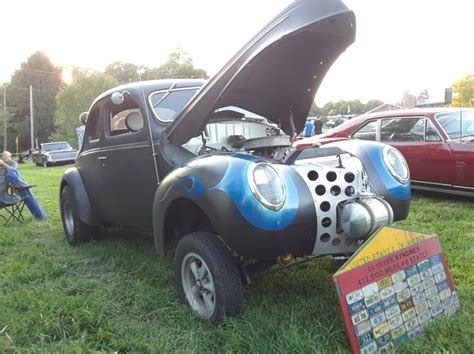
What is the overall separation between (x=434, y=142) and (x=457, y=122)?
1.64 ft

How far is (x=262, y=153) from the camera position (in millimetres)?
3533

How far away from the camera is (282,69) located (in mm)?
3555

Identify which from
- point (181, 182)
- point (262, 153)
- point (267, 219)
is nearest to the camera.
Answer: point (267, 219)

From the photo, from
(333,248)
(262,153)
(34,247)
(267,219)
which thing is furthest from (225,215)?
(34,247)

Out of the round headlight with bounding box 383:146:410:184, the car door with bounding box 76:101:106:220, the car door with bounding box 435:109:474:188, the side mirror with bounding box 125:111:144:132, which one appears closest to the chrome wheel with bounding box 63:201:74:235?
the car door with bounding box 76:101:106:220

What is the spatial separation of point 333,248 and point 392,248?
0.41 meters

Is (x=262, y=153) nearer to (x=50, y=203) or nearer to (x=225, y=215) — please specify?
(x=225, y=215)

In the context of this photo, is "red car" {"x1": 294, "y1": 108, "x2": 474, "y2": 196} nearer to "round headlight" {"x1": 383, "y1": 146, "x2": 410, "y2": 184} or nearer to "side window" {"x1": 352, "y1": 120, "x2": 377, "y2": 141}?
"side window" {"x1": 352, "y1": 120, "x2": 377, "y2": 141}

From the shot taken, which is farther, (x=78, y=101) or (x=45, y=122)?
(x=45, y=122)

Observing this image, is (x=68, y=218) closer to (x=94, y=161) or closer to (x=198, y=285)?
(x=94, y=161)

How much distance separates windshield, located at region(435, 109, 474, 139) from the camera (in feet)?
22.2

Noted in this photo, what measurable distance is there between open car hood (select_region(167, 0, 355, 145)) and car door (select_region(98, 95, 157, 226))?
0.42 meters

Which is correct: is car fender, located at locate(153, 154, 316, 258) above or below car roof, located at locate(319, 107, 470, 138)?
below

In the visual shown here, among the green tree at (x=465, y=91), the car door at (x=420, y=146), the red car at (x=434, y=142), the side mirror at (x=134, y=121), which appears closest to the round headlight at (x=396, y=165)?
the side mirror at (x=134, y=121)
